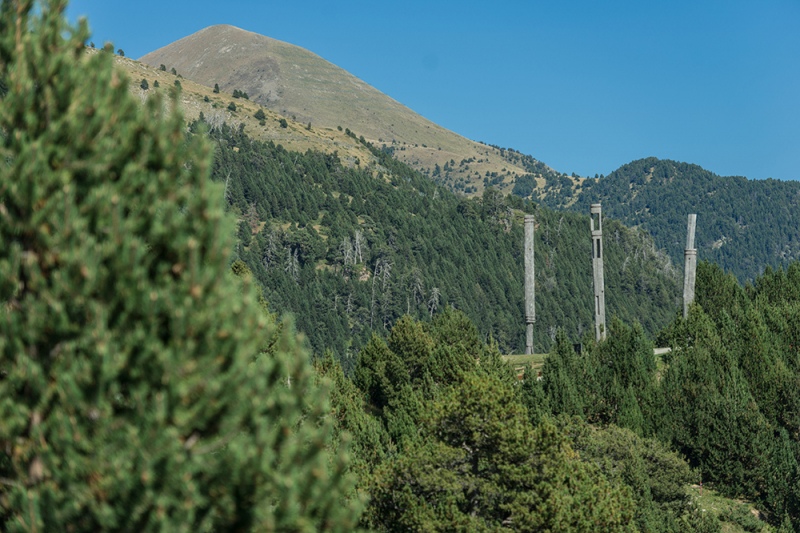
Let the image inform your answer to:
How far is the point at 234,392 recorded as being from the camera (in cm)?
763

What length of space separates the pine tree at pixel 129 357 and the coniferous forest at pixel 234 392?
19 mm

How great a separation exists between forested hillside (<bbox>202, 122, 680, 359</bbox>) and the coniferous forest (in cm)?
7988

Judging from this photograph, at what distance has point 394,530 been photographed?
2031 centimetres

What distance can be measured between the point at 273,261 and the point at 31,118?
5198 inches

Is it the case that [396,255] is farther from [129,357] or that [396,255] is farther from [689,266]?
[129,357]

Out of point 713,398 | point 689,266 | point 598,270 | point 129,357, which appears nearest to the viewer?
point 129,357

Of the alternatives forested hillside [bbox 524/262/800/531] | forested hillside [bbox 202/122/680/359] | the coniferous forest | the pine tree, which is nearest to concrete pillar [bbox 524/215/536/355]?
the coniferous forest

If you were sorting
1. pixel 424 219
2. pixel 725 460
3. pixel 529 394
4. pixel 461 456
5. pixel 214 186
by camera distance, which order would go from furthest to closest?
pixel 424 219
pixel 725 460
pixel 529 394
pixel 461 456
pixel 214 186

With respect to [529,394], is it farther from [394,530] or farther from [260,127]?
[260,127]

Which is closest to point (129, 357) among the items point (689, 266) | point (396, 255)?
point (689, 266)

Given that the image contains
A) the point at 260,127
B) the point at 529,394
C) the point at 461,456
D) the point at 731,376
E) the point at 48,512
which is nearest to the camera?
the point at 48,512

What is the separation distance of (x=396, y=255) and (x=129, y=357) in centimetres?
14730

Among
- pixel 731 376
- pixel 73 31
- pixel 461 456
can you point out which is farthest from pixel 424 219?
pixel 73 31

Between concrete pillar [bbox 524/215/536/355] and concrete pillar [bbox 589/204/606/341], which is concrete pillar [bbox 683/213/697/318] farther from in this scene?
concrete pillar [bbox 524/215/536/355]
